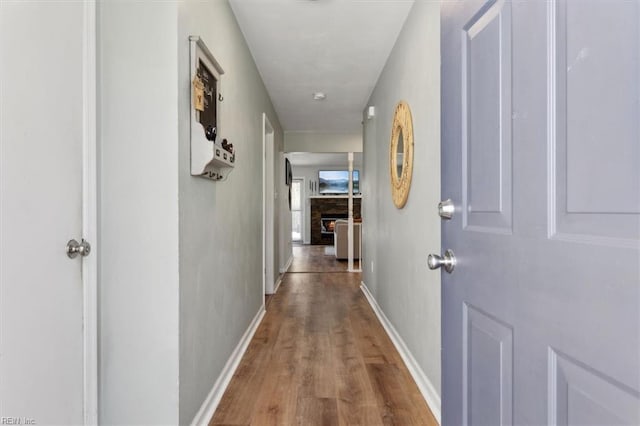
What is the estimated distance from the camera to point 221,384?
1995 mm

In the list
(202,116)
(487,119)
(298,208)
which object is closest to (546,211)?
(487,119)

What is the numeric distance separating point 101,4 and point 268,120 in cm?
263

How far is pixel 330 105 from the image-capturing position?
14.5ft

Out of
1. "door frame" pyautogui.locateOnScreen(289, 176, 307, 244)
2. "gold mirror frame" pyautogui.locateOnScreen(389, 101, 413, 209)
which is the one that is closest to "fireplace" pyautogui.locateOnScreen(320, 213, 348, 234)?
"door frame" pyautogui.locateOnScreen(289, 176, 307, 244)

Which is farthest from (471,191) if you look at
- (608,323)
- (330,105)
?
(330,105)

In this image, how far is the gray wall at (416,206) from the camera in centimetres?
187

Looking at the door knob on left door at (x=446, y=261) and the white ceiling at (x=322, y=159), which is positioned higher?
the white ceiling at (x=322, y=159)

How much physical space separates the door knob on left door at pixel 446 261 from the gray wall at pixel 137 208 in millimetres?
963

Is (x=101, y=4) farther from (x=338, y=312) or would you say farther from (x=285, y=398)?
(x=338, y=312)

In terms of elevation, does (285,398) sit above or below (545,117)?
below
